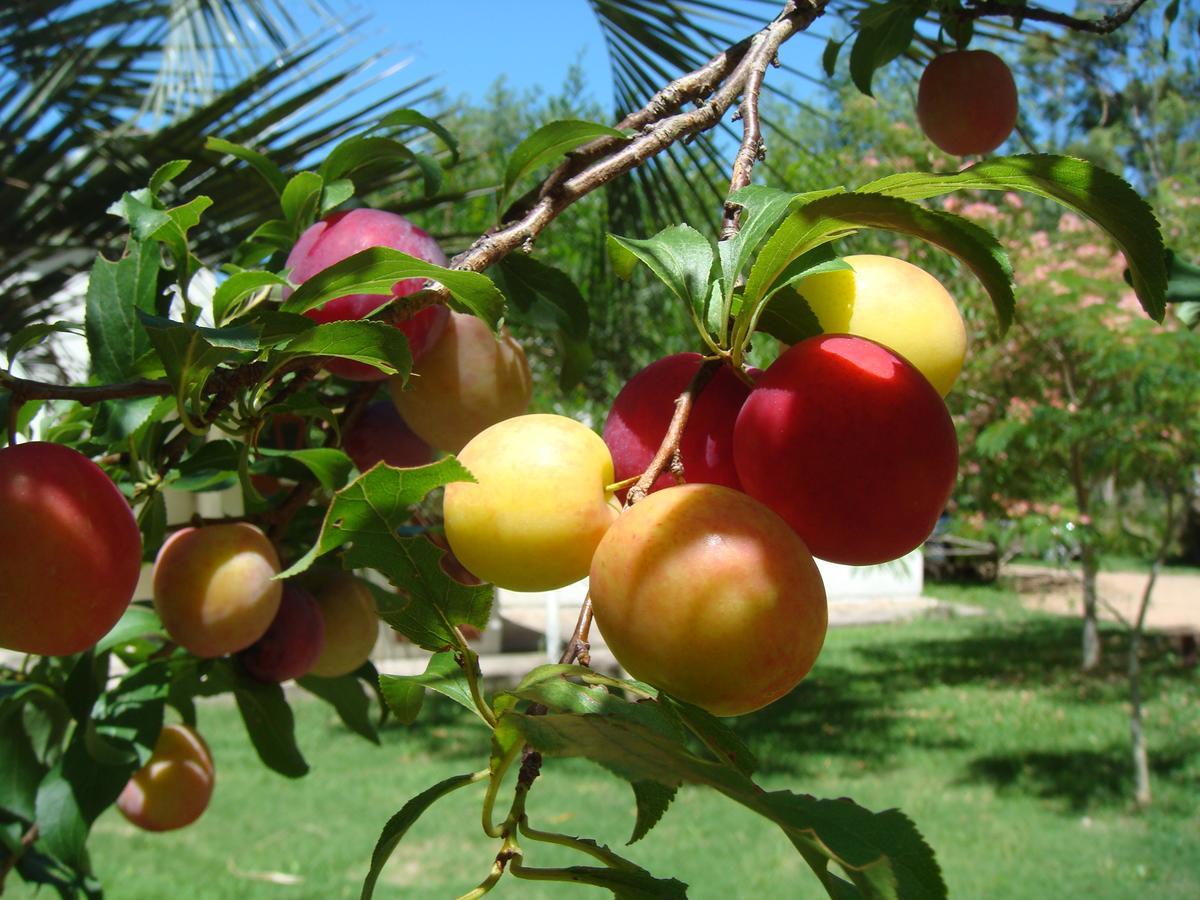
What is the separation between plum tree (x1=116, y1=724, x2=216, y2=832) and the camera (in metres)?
0.89

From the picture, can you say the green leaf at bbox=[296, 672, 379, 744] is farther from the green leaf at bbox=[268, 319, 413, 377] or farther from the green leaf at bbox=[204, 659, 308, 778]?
the green leaf at bbox=[268, 319, 413, 377]

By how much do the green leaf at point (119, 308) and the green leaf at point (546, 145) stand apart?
211mm

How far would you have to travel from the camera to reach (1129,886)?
2.94m

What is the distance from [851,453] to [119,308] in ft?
1.40

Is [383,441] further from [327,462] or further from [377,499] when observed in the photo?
[377,499]

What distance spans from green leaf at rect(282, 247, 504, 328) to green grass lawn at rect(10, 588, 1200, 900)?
2.75 metres

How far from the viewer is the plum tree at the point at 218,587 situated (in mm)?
654

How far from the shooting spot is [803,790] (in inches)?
151

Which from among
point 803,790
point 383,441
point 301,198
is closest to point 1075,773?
point 803,790

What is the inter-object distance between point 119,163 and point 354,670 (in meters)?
0.99

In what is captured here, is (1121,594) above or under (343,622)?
under

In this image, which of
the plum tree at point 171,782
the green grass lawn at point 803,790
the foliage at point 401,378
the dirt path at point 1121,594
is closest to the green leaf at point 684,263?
the foliage at point 401,378

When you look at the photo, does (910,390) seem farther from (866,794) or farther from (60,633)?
(866,794)

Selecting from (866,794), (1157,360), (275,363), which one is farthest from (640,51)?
(1157,360)
